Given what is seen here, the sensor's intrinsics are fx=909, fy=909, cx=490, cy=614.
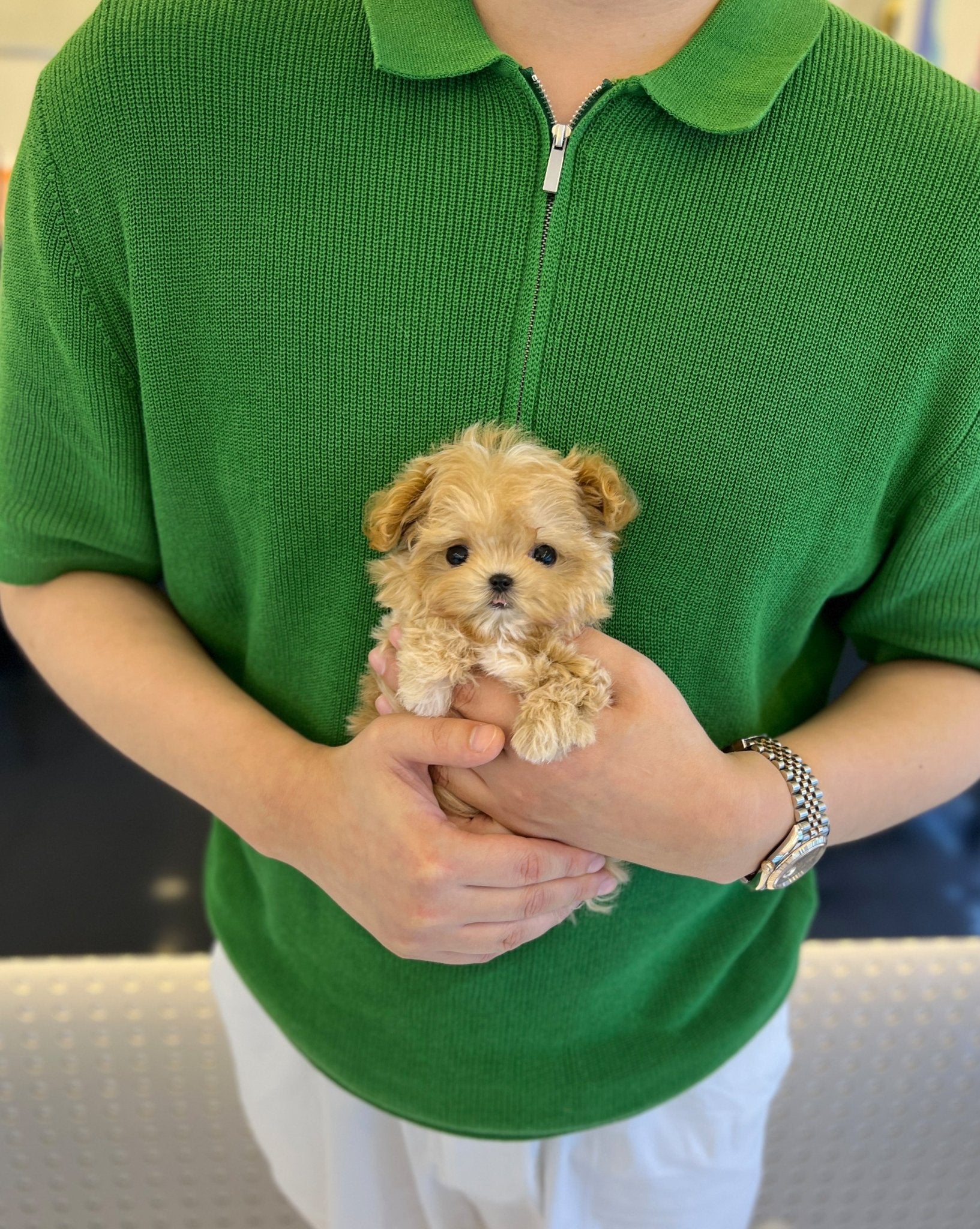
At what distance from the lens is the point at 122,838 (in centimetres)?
291

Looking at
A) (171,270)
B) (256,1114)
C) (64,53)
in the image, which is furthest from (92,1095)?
(64,53)

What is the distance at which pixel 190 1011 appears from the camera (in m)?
1.52

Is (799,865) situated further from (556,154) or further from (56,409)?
(56,409)

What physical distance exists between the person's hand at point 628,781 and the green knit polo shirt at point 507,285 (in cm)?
10

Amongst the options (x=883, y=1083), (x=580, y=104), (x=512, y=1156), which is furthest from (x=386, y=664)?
(x=883, y=1083)

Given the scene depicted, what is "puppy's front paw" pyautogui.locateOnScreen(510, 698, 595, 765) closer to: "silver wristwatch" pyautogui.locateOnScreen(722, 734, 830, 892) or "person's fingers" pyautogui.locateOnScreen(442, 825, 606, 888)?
"person's fingers" pyautogui.locateOnScreen(442, 825, 606, 888)

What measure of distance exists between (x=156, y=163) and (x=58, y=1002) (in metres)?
1.31

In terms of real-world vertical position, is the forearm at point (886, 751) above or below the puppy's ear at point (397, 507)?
below

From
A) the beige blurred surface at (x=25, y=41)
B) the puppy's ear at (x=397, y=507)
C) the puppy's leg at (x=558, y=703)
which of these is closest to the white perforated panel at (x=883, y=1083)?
the puppy's leg at (x=558, y=703)

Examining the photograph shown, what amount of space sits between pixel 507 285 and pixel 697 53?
0.25 metres

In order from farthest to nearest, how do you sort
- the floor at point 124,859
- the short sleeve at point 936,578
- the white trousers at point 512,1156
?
1. the floor at point 124,859
2. the white trousers at point 512,1156
3. the short sleeve at point 936,578

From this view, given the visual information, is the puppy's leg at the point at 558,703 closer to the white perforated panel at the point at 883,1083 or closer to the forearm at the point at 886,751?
the forearm at the point at 886,751

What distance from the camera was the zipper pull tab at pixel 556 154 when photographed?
2.51ft

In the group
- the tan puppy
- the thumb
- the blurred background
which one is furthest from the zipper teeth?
the blurred background
